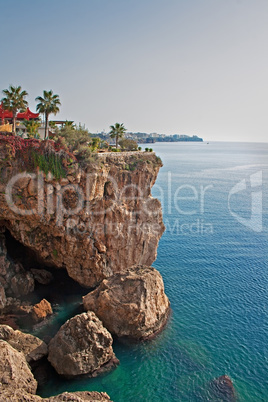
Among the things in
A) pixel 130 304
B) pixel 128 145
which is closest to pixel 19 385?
pixel 130 304

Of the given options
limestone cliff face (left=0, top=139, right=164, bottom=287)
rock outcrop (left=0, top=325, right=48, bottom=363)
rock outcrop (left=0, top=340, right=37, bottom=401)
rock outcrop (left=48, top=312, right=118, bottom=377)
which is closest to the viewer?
rock outcrop (left=0, top=340, right=37, bottom=401)

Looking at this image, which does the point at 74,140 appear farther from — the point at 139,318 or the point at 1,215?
the point at 139,318

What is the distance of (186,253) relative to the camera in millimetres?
39031

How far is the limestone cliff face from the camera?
24812mm

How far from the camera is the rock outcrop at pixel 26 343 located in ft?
66.4

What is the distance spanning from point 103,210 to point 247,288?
16.2 meters

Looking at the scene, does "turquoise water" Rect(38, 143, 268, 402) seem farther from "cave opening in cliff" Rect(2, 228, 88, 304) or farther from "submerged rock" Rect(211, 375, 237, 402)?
"cave opening in cliff" Rect(2, 228, 88, 304)

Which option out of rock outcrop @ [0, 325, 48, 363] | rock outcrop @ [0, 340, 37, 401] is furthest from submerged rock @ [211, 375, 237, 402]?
rock outcrop @ [0, 325, 48, 363]

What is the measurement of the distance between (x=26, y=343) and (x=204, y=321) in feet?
45.8

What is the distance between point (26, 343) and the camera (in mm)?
20984

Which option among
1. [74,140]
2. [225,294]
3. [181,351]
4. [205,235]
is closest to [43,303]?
[181,351]

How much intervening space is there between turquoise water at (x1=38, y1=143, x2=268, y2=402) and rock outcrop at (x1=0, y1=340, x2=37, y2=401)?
62.1 inches

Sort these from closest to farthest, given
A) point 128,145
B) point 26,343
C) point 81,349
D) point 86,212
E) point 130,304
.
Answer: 1. point 81,349
2. point 26,343
3. point 130,304
4. point 86,212
5. point 128,145

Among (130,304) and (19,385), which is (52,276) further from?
(19,385)
